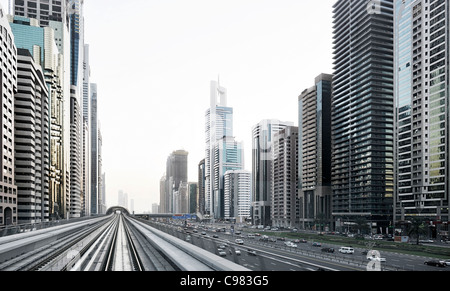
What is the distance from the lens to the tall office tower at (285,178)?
91.1 metres

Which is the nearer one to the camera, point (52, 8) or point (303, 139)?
point (303, 139)

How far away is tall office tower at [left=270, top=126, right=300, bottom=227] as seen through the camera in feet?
299

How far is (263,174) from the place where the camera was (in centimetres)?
10331

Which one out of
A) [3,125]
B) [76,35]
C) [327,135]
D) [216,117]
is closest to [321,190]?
[327,135]

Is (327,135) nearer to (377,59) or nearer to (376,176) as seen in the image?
(376,176)

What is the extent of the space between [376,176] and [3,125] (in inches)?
1920

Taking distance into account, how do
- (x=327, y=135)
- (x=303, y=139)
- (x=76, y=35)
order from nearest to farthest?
(x=327, y=135) → (x=303, y=139) → (x=76, y=35)

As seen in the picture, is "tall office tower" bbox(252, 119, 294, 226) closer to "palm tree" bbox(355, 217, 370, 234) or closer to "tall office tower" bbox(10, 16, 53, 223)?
"palm tree" bbox(355, 217, 370, 234)

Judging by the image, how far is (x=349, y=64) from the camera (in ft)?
190

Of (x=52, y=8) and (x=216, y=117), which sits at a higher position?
(x=52, y=8)

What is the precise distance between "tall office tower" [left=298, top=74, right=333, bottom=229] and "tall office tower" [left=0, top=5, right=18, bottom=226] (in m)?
41.3

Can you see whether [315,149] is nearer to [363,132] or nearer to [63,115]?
[363,132]

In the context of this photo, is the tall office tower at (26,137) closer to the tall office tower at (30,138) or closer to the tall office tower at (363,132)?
the tall office tower at (30,138)
